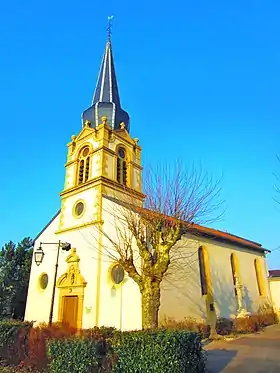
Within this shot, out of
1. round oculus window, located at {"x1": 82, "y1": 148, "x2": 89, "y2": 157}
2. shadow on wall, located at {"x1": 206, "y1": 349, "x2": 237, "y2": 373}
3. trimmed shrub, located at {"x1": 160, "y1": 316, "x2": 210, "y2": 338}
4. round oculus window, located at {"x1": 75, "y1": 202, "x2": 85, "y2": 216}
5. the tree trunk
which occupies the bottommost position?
shadow on wall, located at {"x1": 206, "y1": 349, "x2": 237, "y2": 373}

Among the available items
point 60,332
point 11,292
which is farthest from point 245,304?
point 11,292

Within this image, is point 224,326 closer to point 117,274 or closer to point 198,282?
point 198,282

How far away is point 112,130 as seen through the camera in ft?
67.5

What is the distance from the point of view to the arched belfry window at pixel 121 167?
19734 millimetres

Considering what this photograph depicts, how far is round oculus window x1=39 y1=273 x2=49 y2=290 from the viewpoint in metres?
18.1

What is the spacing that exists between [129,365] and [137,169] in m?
15.8

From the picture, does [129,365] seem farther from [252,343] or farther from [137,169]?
[137,169]

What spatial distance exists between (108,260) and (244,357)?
25.1ft

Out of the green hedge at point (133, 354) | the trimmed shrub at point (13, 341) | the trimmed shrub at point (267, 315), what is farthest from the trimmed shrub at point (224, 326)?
the trimmed shrub at point (13, 341)

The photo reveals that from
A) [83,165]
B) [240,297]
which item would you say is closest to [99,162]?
[83,165]

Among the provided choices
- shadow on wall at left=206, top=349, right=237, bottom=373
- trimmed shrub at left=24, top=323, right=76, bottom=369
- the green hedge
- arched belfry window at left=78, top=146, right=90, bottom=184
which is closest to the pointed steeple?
arched belfry window at left=78, top=146, right=90, bottom=184

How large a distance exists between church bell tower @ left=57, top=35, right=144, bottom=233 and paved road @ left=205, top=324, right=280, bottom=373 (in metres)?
8.37

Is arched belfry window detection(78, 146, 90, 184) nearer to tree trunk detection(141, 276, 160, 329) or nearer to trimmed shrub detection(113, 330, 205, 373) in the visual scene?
tree trunk detection(141, 276, 160, 329)

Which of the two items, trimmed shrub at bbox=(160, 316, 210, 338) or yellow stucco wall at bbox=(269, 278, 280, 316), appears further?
yellow stucco wall at bbox=(269, 278, 280, 316)
